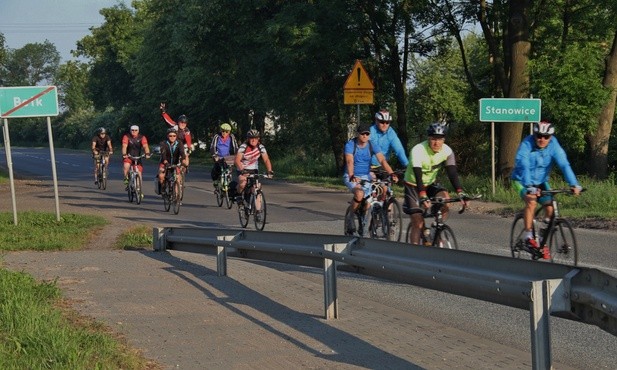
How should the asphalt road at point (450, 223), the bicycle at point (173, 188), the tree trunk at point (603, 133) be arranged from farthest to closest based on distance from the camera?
the tree trunk at point (603, 133), the bicycle at point (173, 188), the asphalt road at point (450, 223)

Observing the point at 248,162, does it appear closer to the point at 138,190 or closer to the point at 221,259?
the point at 221,259

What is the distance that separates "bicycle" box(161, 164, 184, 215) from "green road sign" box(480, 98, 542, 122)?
7138 millimetres

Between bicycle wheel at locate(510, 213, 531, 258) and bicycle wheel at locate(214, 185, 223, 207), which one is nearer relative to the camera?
bicycle wheel at locate(510, 213, 531, 258)

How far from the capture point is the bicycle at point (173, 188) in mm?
22594

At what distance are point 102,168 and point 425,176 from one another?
840 inches

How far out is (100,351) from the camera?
276 inches

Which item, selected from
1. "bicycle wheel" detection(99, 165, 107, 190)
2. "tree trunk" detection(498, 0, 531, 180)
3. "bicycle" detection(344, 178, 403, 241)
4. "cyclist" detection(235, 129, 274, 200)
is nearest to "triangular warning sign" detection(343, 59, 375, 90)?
"tree trunk" detection(498, 0, 531, 180)

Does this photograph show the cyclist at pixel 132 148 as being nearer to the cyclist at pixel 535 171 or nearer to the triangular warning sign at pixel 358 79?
the triangular warning sign at pixel 358 79

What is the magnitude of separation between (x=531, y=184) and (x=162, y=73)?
5410 centimetres

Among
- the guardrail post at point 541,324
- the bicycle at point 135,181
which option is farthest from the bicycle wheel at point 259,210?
the guardrail post at point 541,324

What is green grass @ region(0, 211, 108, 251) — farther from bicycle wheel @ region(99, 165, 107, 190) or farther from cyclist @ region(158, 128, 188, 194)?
bicycle wheel @ region(99, 165, 107, 190)

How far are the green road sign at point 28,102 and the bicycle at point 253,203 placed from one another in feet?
14.7

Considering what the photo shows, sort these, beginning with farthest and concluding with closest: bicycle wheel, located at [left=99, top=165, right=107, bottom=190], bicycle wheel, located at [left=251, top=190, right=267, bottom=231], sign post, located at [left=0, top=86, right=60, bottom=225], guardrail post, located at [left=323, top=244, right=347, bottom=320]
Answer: bicycle wheel, located at [left=99, top=165, right=107, bottom=190], sign post, located at [left=0, top=86, right=60, bottom=225], bicycle wheel, located at [left=251, top=190, right=267, bottom=231], guardrail post, located at [left=323, top=244, right=347, bottom=320]

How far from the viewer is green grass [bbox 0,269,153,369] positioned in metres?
6.65
